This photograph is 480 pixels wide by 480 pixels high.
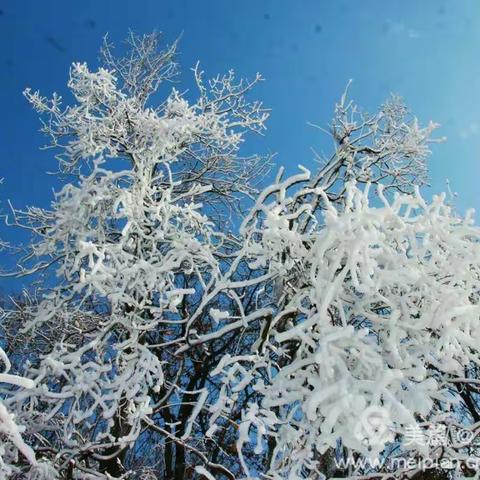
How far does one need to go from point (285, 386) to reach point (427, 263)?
1454mm

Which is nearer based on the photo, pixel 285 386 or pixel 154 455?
pixel 285 386

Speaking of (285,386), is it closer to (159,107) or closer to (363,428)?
(363,428)

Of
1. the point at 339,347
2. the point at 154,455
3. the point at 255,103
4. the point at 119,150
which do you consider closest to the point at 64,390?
the point at 339,347

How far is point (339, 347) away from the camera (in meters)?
3.60

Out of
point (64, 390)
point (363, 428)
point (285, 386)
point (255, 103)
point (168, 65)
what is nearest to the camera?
point (363, 428)

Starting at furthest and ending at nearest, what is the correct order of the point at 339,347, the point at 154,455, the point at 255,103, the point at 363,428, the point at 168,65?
the point at 154,455 → the point at 168,65 → the point at 255,103 → the point at 339,347 → the point at 363,428

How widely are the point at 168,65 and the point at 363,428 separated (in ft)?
28.3

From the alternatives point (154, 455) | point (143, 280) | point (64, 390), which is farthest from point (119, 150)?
point (154, 455)

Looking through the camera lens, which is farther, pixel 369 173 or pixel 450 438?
pixel 369 173

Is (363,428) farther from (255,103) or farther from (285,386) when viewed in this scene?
(255,103)

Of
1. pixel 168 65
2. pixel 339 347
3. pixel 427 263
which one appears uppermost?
pixel 168 65

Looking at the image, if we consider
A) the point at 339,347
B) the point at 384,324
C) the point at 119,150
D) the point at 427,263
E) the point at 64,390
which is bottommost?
the point at 64,390

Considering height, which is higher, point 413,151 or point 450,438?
point 413,151

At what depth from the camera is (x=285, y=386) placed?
12.9 ft
